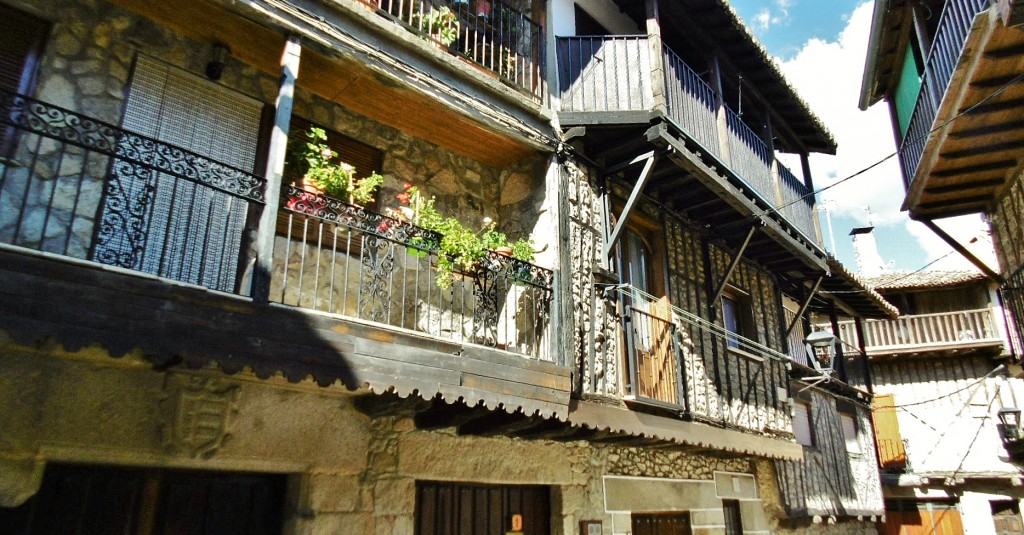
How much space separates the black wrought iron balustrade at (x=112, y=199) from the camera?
4.05m

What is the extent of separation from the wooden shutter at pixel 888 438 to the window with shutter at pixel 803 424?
698cm

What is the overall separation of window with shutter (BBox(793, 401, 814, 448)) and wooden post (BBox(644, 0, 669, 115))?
20.8ft

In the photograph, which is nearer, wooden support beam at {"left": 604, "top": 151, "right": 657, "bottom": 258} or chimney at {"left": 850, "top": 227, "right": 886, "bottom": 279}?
wooden support beam at {"left": 604, "top": 151, "right": 657, "bottom": 258}

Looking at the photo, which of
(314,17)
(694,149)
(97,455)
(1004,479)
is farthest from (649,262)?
(1004,479)

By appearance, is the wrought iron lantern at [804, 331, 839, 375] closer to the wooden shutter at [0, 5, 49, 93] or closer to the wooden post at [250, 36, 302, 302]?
the wooden post at [250, 36, 302, 302]

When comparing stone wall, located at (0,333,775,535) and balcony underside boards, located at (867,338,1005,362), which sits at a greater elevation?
balcony underside boards, located at (867,338,1005,362)

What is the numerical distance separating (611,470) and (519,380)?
243 centimetres

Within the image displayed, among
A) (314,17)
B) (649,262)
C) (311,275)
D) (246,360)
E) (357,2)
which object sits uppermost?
(357,2)

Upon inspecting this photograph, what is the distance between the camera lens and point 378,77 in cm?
574

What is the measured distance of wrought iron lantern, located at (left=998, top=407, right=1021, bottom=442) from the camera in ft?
47.5

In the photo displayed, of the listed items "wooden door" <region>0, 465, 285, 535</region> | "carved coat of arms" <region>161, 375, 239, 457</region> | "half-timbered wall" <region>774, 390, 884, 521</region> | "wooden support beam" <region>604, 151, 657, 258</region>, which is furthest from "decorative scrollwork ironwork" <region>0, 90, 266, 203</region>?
"half-timbered wall" <region>774, 390, 884, 521</region>

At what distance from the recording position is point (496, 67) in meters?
7.30

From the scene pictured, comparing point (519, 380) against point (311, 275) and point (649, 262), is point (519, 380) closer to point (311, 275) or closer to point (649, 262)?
point (311, 275)

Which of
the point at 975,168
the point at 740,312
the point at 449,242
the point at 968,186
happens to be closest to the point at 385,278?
the point at 449,242
